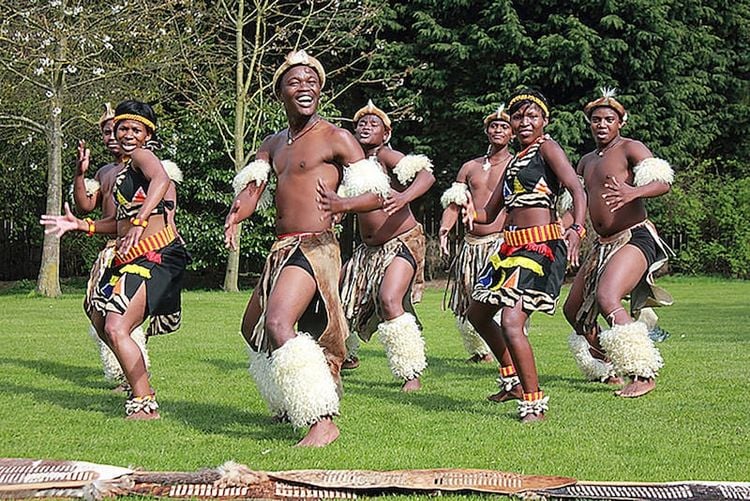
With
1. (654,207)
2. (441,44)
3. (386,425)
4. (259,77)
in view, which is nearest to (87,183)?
(386,425)

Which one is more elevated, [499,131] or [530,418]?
[499,131]

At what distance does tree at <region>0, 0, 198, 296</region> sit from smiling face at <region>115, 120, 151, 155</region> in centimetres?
1258

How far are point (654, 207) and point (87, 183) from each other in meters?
19.9

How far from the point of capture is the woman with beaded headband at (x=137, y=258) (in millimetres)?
6426

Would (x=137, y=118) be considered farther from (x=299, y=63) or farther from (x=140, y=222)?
(x=299, y=63)

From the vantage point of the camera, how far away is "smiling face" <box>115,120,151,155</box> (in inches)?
268

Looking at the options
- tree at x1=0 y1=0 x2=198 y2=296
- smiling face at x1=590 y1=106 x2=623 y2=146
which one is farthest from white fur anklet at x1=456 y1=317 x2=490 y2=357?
tree at x1=0 y1=0 x2=198 y2=296

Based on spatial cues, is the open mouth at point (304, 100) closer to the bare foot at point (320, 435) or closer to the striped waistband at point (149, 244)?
the striped waistband at point (149, 244)

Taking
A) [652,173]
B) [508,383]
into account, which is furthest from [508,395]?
[652,173]

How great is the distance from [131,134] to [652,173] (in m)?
3.65

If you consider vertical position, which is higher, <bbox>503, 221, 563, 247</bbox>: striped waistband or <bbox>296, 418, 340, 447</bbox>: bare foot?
<bbox>503, 221, 563, 247</bbox>: striped waistband

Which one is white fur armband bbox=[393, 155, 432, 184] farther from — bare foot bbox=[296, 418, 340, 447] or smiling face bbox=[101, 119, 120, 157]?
bare foot bbox=[296, 418, 340, 447]

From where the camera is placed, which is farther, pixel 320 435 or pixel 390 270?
pixel 390 270

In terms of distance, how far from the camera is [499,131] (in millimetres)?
8344
